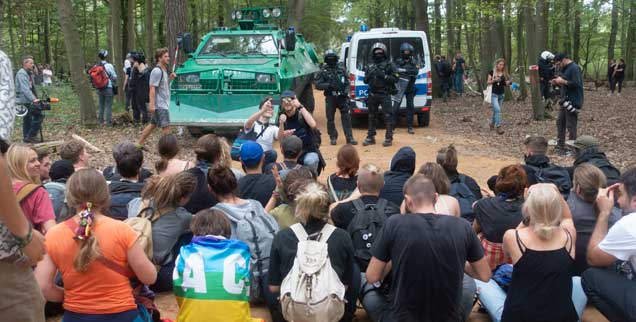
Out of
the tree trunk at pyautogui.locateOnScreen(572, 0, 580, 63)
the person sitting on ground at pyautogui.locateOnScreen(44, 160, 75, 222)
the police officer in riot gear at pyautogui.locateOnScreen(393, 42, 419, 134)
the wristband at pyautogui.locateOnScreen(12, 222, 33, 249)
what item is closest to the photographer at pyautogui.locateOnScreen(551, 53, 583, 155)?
the police officer in riot gear at pyautogui.locateOnScreen(393, 42, 419, 134)

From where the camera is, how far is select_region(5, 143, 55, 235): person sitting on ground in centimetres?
359

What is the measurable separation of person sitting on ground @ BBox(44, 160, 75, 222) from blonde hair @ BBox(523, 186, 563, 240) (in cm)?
344

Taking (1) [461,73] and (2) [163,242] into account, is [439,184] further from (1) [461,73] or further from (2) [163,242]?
(1) [461,73]

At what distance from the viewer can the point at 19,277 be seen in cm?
241

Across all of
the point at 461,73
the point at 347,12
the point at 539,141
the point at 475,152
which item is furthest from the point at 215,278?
the point at 347,12

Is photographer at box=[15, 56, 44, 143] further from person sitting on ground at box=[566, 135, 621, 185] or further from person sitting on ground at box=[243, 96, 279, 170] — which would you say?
person sitting on ground at box=[566, 135, 621, 185]

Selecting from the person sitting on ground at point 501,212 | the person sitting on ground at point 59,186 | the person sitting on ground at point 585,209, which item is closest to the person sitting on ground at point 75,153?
the person sitting on ground at point 59,186

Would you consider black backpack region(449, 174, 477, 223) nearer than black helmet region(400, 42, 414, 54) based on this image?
Yes

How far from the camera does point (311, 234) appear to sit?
13.0ft

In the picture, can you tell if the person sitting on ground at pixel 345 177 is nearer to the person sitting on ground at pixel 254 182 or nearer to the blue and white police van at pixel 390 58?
the person sitting on ground at pixel 254 182

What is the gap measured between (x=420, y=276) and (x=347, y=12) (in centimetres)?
5177

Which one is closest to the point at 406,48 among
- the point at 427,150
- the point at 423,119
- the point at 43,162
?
the point at 423,119

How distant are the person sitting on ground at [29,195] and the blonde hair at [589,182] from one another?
370cm

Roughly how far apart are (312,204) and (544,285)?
5.06 feet
